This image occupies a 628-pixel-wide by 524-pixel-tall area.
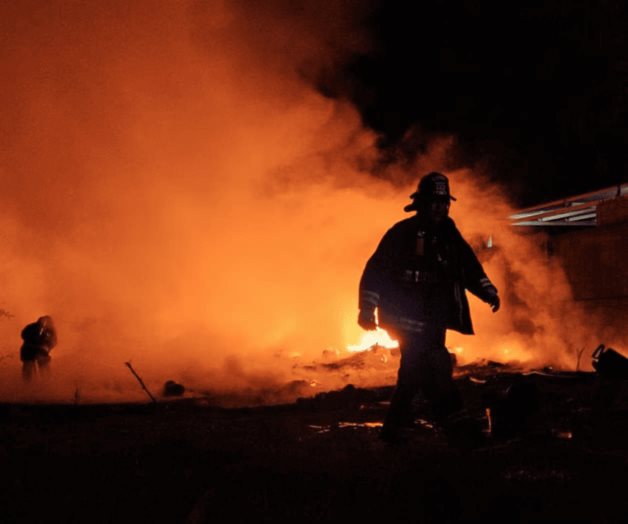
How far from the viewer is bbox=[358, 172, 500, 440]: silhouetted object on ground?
3.70m

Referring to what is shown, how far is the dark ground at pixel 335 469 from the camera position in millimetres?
2627

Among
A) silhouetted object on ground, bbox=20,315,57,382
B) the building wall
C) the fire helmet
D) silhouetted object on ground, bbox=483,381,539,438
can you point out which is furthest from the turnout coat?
silhouetted object on ground, bbox=20,315,57,382

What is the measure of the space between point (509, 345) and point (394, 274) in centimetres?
667

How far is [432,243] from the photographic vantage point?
3.83m

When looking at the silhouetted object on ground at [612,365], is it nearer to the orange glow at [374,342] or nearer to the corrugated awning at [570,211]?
the corrugated awning at [570,211]

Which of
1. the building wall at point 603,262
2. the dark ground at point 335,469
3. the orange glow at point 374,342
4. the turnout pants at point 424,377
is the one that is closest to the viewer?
the dark ground at point 335,469

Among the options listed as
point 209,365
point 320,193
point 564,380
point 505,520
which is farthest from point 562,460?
point 320,193

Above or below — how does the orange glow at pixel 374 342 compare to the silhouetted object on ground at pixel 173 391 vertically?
above

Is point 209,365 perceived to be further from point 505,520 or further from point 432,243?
point 505,520

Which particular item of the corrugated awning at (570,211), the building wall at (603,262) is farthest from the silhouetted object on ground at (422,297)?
the corrugated awning at (570,211)

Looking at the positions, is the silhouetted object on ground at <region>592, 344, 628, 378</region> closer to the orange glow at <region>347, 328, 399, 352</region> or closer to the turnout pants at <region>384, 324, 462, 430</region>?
the turnout pants at <region>384, 324, 462, 430</region>

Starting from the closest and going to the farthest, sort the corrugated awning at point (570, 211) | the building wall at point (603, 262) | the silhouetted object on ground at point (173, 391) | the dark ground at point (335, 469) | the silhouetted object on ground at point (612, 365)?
1. the dark ground at point (335, 469)
2. the silhouetted object on ground at point (612, 365)
3. the silhouetted object on ground at point (173, 391)
4. the building wall at point (603, 262)
5. the corrugated awning at point (570, 211)

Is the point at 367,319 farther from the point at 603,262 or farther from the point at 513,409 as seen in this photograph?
the point at 603,262

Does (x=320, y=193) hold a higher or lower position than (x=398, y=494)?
higher
